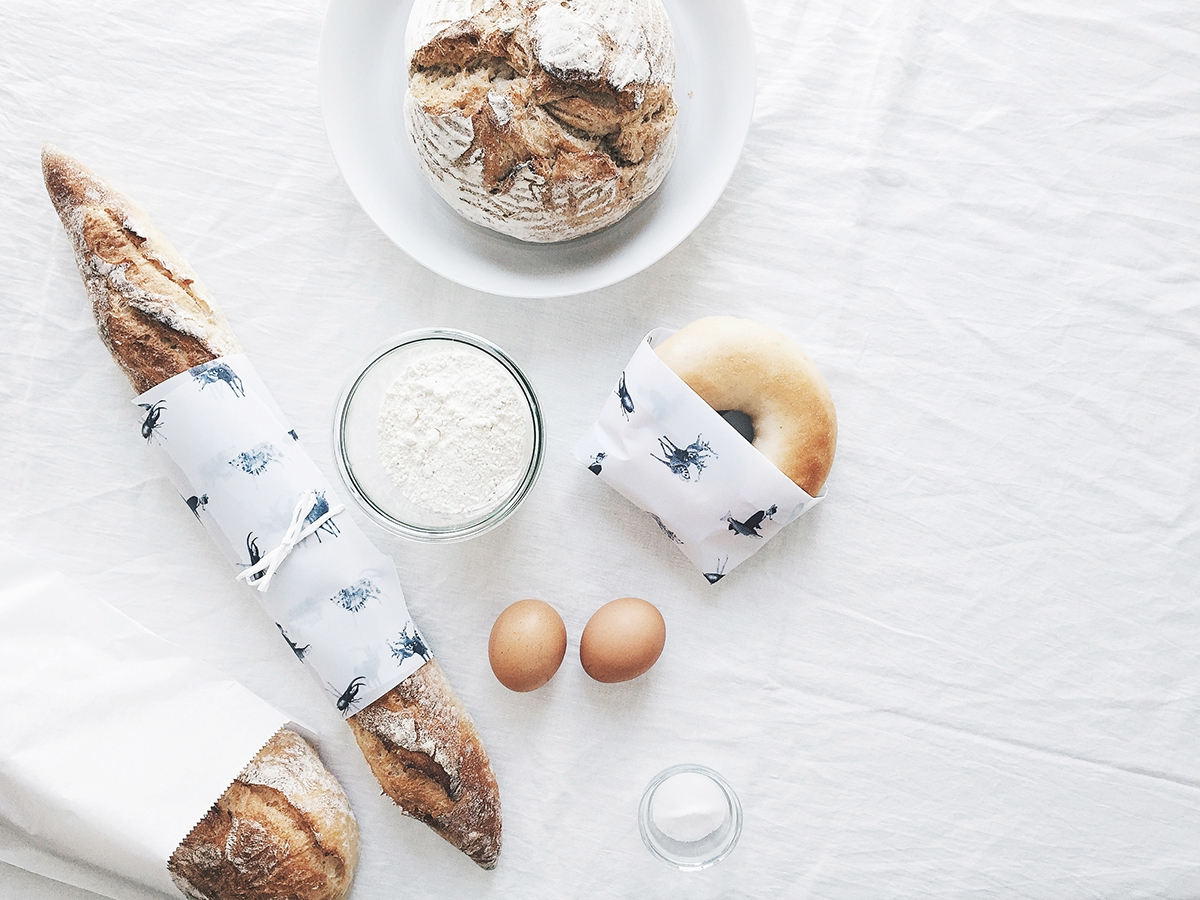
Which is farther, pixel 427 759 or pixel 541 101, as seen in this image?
pixel 427 759

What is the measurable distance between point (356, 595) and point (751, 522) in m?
0.50

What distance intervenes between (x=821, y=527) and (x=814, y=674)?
200 millimetres

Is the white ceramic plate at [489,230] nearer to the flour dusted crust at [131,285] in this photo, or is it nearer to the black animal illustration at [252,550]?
the flour dusted crust at [131,285]

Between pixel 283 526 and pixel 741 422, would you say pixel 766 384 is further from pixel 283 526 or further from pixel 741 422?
pixel 283 526

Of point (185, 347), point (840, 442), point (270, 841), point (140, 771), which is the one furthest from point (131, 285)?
point (840, 442)

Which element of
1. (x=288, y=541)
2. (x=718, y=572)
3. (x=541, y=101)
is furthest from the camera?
(x=718, y=572)

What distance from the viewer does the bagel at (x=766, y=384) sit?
3.40 feet

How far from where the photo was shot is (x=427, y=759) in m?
1.04

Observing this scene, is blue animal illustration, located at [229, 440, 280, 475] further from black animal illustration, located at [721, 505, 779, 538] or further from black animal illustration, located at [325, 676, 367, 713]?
Answer: black animal illustration, located at [721, 505, 779, 538]

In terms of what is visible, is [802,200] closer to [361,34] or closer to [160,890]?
[361,34]

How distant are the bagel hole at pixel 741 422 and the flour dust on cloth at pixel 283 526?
0.48 meters

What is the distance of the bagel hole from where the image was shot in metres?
1.09

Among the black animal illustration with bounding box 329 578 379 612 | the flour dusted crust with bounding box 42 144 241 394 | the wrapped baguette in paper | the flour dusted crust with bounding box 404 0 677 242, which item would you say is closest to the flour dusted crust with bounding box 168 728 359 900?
the wrapped baguette in paper

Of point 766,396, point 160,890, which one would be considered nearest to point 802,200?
point 766,396
